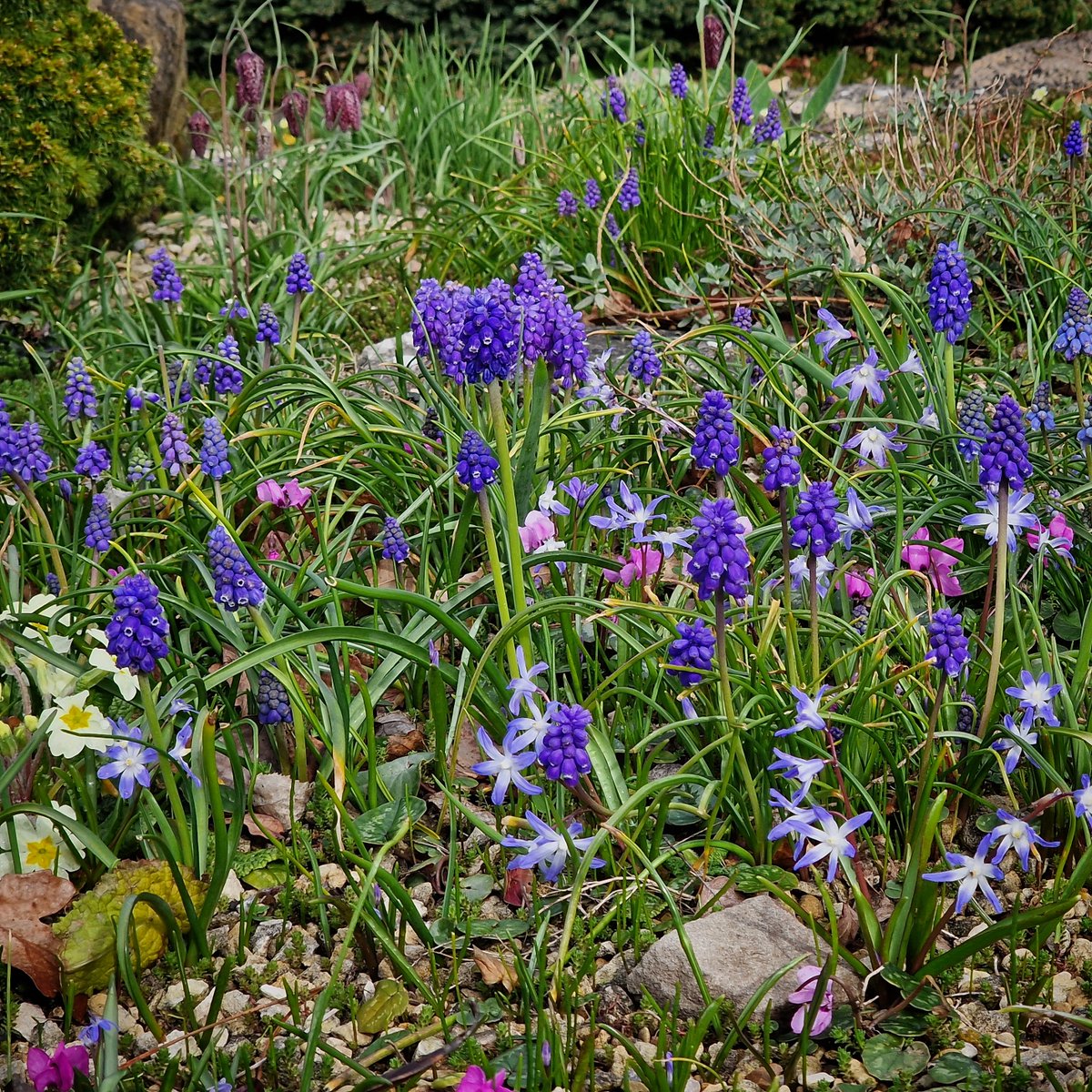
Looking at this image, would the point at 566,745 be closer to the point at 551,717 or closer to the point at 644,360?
the point at 551,717

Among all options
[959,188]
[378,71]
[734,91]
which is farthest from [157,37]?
[959,188]

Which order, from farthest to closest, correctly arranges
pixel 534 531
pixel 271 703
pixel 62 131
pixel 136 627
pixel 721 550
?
pixel 62 131
pixel 534 531
pixel 271 703
pixel 136 627
pixel 721 550

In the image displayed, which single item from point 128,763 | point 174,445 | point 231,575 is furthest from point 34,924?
point 174,445

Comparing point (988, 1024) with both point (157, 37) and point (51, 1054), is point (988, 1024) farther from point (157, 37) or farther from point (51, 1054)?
point (157, 37)

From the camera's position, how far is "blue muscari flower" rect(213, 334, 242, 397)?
373 cm

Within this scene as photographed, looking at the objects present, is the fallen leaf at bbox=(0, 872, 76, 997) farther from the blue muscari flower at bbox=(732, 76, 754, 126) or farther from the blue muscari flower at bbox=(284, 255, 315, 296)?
the blue muscari flower at bbox=(732, 76, 754, 126)

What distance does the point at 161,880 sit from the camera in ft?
7.88

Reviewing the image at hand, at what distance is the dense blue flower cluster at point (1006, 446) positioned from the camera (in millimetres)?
2166

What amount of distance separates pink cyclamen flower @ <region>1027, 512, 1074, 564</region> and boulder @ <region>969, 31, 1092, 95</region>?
13.9 feet

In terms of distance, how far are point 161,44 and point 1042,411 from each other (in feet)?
17.2

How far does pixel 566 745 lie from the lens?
2.17m

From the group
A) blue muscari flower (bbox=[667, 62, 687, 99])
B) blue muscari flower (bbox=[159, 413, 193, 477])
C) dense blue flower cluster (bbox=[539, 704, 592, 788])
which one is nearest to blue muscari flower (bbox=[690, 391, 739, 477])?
dense blue flower cluster (bbox=[539, 704, 592, 788])

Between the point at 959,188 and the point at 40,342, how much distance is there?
3.79 metres

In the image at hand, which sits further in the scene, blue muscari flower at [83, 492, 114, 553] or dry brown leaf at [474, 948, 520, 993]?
blue muscari flower at [83, 492, 114, 553]
